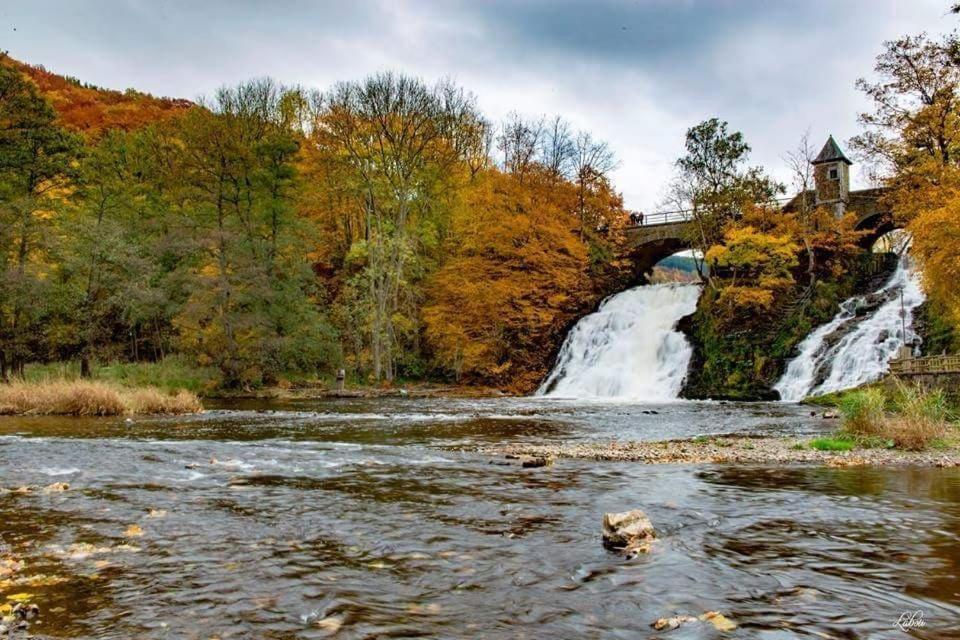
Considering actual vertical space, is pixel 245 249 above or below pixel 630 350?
above

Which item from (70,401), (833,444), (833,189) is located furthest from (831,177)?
(70,401)

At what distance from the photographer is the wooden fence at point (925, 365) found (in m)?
19.6

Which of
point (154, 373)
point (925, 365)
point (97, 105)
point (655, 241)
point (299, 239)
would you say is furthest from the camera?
point (97, 105)

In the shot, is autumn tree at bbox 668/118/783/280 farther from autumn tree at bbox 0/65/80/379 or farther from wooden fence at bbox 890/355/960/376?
autumn tree at bbox 0/65/80/379

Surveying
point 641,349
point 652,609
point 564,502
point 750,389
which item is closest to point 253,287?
point 641,349

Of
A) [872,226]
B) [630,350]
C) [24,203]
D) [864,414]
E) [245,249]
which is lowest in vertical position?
[864,414]

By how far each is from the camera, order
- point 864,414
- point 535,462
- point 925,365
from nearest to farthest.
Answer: point 535,462 → point 864,414 → point 925,365

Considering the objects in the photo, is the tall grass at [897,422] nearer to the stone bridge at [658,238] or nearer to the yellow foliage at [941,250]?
the yellow foliage at [941,250]

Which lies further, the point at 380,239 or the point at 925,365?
the point at 380,239

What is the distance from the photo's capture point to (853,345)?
93.6 ft

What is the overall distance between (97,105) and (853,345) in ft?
216

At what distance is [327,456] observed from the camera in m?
12.5

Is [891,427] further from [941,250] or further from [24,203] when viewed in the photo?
[24,203]

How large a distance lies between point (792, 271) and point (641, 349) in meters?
10.9
